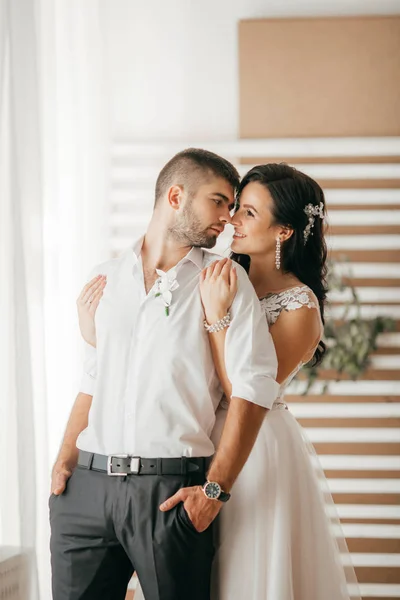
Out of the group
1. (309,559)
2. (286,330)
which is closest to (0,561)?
(309,559)

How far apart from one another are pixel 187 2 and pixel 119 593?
6.70 feet

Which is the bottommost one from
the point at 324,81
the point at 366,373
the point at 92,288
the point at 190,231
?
the point at 366,373

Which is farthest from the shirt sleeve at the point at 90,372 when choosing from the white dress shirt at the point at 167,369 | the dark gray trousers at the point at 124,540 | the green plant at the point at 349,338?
the green plant at the point at 349,338

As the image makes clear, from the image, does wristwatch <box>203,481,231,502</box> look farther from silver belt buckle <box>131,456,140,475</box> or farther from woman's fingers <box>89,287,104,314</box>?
woman's fingers <box>89,287,104,314</box>

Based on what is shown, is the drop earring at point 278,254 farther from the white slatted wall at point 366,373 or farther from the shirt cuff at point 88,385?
the white slatted wall at point 366,373

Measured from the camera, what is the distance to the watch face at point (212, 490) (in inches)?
59.7

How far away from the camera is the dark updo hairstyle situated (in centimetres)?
196

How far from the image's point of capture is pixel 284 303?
1871 millimetres

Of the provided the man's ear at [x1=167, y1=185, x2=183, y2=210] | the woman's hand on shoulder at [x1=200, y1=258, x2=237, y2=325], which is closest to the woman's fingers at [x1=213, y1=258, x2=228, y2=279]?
the woman's hand on shoulder at [x1=200, y1=258, x2=237, y2=325]

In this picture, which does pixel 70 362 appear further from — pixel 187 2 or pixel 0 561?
pixel 187 2

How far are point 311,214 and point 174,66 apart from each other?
1.03 m

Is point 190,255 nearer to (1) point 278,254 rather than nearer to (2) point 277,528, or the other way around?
(1) point 278,254

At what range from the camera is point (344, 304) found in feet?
9.77

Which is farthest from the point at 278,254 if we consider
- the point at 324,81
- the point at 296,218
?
the point at 324,81
